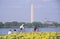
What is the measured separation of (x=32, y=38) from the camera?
5723mm

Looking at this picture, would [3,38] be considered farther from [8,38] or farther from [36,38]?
[36,38]

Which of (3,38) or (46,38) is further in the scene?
(3,38)

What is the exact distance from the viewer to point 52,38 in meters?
5.39

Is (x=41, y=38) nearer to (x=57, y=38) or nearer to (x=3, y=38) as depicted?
(x=57, y=38)

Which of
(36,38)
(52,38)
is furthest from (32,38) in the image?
(52,38)

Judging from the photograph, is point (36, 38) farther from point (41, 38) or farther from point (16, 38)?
point (16, 38)

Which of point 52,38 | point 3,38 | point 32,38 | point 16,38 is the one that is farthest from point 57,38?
point 3,38

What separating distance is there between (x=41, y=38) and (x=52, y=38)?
31cm

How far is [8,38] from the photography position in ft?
19.3

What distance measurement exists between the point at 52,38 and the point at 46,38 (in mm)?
205

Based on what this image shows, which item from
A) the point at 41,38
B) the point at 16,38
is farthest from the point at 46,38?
the point at 16,38

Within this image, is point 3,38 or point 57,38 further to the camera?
point 3,38

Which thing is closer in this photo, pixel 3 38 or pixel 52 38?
pixel 52 38

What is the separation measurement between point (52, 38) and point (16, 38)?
37.7 inches
